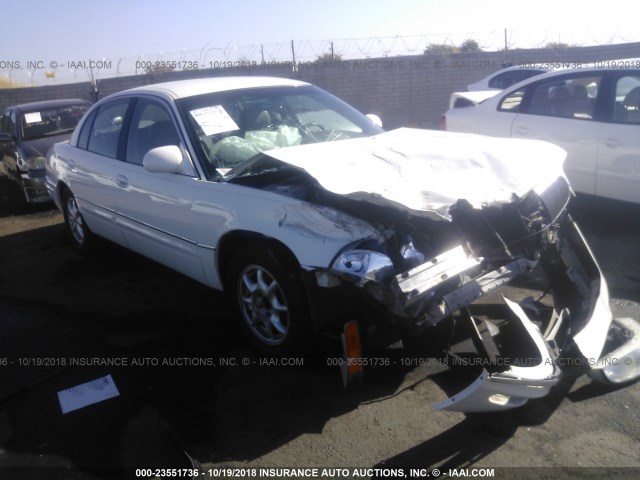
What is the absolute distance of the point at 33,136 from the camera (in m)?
9.04

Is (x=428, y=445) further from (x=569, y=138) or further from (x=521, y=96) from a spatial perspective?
(x=521, y=96)

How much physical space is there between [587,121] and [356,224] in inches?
151

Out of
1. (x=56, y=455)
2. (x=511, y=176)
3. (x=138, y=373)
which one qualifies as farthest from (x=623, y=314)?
(x=56, y=455)

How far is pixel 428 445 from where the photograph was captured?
293cm

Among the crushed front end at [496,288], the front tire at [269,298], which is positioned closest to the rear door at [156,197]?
the front tire at [269,298]

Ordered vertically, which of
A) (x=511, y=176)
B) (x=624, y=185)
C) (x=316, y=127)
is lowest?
(x=624, y=185)

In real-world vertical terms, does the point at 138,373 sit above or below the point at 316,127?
below

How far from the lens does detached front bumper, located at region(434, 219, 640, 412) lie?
2648 mm

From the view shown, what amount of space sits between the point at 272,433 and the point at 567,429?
4.94 ft

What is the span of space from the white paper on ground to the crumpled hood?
1.77 meters

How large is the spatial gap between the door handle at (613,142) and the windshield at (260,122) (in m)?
2.38

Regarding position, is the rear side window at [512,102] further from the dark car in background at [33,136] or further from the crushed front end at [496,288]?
the dark car in background at [33,136]

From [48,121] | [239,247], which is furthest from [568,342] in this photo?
[48,121]

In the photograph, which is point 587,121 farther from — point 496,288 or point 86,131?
point 86,131
